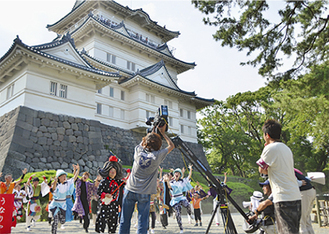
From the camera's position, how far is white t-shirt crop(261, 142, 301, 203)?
317 centimetres

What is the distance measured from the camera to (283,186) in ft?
10.5

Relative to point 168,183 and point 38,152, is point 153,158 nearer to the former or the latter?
point 168,183

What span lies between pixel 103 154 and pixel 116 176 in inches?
500

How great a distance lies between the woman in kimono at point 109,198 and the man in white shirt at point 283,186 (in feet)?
12.3

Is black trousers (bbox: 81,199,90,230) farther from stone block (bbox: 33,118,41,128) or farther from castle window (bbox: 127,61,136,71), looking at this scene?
castle window (bbox: 127,61,136,71)

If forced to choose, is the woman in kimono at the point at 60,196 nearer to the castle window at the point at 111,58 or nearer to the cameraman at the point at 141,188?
the cameraman at the point at 141,188

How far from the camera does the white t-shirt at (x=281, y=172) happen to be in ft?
10.4

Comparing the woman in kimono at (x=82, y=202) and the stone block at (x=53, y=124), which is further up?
the stone block at (x=53, y=124)

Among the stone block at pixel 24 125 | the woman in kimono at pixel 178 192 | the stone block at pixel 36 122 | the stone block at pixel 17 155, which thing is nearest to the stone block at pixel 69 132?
the stone block at pixel 36 122

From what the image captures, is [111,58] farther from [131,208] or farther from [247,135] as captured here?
[131,208]

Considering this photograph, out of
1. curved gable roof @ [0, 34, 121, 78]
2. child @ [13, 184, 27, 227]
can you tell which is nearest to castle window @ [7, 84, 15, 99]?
curved gable roof @ [0, 34, 121, 78]

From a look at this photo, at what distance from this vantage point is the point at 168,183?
9023 millimetres

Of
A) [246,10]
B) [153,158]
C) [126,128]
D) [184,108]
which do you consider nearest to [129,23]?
[184,108]

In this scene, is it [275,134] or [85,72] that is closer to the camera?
[275,134]
